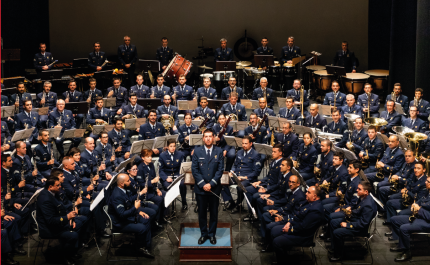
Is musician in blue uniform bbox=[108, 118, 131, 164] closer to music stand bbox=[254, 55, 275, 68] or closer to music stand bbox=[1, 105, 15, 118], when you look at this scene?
music stand bbox=[1, 105, 15, 118]

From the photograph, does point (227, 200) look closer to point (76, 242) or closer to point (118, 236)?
point (118, 236)

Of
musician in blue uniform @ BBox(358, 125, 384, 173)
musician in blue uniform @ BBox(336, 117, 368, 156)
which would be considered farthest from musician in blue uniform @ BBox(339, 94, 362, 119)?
musician in blue uniform @ BBox(358, 125, 384, 173)

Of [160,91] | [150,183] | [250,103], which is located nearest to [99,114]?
[160,91]

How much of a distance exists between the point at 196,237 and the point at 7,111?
596cm

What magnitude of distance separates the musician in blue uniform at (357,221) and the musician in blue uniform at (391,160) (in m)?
1.81

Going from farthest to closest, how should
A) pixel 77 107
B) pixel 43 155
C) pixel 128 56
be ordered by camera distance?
pixel 128 56 → pixel 77 107 → pixel 43 155

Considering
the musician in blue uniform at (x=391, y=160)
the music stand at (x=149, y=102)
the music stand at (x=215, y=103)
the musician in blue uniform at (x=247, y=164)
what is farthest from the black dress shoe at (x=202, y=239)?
the music stand at (x=149, y=102)

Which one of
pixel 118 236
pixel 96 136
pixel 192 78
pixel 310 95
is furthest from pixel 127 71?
pixel 118 236

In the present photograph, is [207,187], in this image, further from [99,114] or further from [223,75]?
[223,75]

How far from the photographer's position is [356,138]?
10.0m

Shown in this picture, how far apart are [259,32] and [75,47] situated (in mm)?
6540

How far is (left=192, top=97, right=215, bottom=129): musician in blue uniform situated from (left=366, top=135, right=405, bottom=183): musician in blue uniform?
3.77 metres

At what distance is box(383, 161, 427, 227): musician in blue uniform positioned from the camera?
306 inches

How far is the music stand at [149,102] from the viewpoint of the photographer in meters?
11.7
